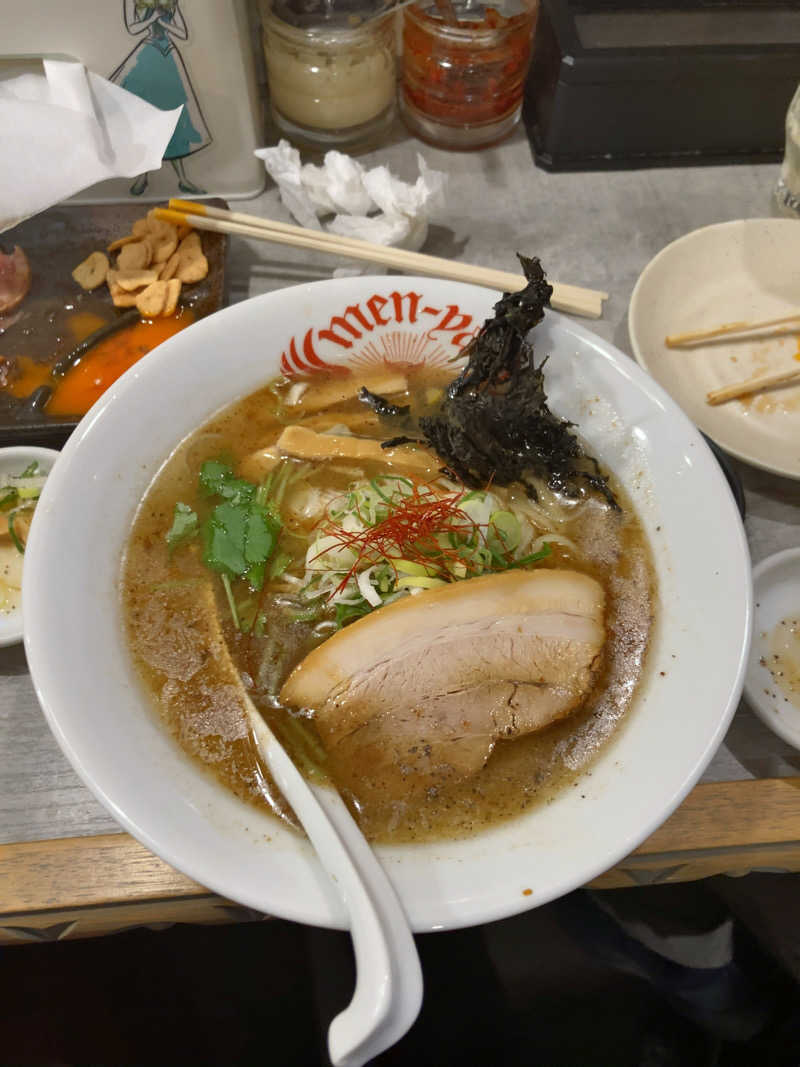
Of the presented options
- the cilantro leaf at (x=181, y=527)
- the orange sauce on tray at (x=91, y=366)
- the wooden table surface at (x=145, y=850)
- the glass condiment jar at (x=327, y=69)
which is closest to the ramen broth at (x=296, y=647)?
the cilantro leaf at (x=181, y=527)

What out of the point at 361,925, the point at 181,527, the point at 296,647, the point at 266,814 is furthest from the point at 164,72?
the point at 361,925

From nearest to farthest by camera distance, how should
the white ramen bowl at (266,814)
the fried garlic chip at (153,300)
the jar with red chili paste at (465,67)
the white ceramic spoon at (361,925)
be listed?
the white ceramic spoon at (361,925) < the white ramen bowl at (266,814) < the fried garlic chip at (153,300) < the jar with red chili paste at (465,67)

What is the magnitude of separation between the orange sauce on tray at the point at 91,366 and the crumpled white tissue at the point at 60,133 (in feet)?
0.92

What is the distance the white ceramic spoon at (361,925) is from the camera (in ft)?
2.48

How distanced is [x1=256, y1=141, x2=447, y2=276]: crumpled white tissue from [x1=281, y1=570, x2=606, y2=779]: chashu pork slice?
Result: 1.07 metres

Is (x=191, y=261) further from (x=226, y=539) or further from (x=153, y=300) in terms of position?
(x=226, y=539)

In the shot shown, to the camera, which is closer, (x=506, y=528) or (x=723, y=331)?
(x=506, y=528)

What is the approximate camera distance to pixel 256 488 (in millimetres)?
1354

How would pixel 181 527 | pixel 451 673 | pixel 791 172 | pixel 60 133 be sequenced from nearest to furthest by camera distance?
pixel 451 673 < pixel 181 527 < pixel 60 133 < pixel 791 172

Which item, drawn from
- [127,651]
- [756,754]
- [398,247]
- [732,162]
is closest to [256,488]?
[127,651]

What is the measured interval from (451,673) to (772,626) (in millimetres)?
699

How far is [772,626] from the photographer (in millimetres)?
1380

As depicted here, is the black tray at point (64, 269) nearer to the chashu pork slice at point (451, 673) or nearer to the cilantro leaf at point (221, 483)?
the cilantro leaf at point (221, 483)

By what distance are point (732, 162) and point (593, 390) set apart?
4.66 ft
